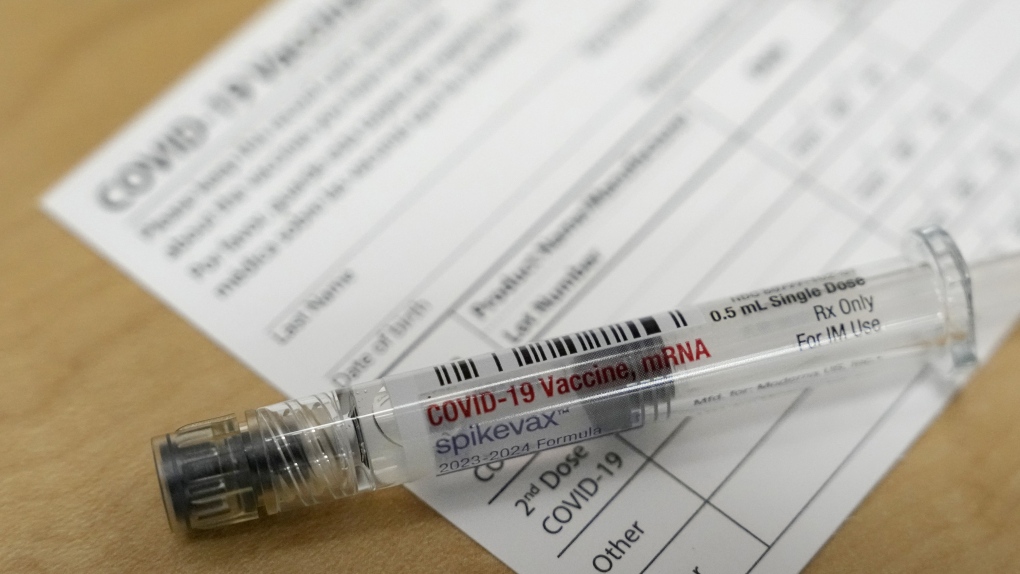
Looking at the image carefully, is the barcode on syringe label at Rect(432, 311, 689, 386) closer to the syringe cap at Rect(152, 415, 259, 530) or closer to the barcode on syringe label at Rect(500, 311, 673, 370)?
the barcode on syringe label at Rect(500, 311, 673, 370)

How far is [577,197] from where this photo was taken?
544 millimetres

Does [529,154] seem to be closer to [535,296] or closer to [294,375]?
A: [535,296]

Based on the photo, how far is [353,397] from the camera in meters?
0.43

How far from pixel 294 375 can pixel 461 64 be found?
0.25m

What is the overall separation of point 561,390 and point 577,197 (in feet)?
0.52

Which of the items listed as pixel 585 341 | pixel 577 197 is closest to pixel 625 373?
pixel 585 341

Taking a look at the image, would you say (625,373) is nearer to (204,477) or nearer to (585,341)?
(585,341)

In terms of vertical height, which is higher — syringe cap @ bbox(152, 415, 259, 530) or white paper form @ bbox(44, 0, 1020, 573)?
white paper form @ bbox(44, 0, 1020, 573)

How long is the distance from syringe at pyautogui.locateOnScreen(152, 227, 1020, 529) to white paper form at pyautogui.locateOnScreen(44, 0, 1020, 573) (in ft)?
0.11

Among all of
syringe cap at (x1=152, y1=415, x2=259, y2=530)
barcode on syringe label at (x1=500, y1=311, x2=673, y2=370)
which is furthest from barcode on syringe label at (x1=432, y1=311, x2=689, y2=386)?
syringe cap at (x1=152, y1=415, x2=259, y2=530)

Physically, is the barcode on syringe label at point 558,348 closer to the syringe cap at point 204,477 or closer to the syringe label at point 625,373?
the syringe label at point 625,373

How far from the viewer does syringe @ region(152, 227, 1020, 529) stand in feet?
1.38

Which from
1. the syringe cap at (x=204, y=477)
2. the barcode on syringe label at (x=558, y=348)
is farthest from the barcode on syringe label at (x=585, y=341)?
the syringe cap at (x=204, y=477)

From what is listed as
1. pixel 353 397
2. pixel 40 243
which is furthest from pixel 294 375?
pixel 40 243
